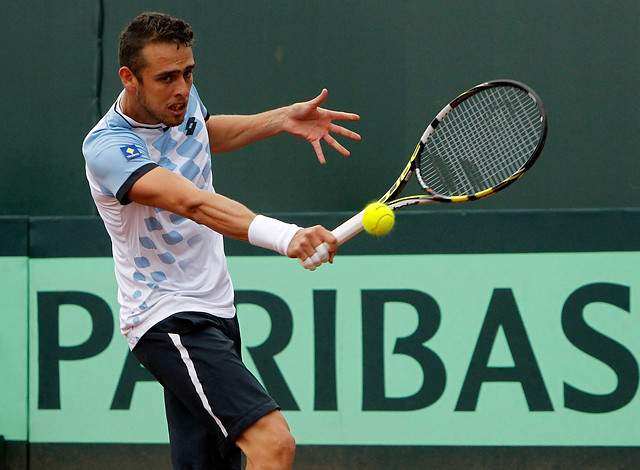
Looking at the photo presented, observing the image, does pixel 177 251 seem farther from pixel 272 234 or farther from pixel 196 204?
pixel 272 234

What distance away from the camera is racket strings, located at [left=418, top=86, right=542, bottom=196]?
10.7 ft

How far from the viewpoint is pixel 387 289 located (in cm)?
421

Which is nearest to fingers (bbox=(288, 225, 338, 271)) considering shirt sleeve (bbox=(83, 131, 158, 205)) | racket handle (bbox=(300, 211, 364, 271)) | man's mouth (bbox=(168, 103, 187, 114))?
racket handle (bbox=(300, 211, 364, 271))

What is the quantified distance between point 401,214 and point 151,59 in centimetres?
189

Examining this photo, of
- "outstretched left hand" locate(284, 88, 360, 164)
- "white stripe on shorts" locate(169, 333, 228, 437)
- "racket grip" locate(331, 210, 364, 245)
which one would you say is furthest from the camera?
"outstretched left hand" locate(284, 88, 360, 164)

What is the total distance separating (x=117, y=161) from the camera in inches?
98.0

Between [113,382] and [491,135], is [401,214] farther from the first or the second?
[113,382]

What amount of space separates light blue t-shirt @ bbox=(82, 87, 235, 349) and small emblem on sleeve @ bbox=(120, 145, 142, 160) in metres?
0.03

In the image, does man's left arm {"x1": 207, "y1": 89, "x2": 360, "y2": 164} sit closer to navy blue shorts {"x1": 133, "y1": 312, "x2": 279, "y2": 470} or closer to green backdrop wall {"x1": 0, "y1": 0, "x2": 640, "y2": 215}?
navy blue shorts {"x1": 133, "y1": 312, "x2": 279, "y2": 470}

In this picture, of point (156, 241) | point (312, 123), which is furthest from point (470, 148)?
point (156, 241)

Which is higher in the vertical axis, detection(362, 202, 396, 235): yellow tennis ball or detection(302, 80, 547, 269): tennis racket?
detection(302, 80, 547, 269): tennis racket

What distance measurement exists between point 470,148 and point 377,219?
1.03 metres

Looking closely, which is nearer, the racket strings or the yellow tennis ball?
the yellow tennis ball

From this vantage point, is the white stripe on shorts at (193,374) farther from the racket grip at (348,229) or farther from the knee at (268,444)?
the racket grip at (348,229)
